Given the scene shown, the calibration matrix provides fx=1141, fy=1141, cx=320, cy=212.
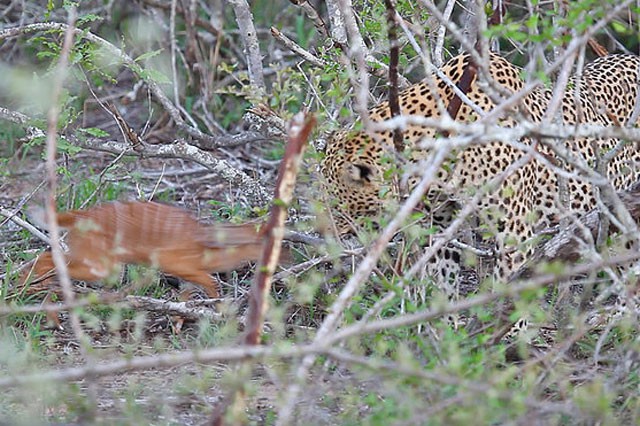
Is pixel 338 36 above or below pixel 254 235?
above

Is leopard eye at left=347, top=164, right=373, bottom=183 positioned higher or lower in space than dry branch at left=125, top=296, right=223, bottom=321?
higher

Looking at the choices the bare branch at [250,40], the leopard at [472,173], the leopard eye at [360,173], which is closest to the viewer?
the leopard at [472,173]

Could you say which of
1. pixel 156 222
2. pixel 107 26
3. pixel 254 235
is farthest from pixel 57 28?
pixel 107 26

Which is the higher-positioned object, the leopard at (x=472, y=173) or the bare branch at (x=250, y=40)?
the bare branch at (x=250, y=40)

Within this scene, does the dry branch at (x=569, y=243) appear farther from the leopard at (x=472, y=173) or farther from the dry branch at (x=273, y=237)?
the dry branch at (x=273, y=237)

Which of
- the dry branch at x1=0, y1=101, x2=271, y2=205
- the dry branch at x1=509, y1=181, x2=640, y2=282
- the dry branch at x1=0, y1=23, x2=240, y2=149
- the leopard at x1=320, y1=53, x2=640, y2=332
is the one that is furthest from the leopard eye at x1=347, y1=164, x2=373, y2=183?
the dry branch at x1=0, y1=23, x2=240, y2=149

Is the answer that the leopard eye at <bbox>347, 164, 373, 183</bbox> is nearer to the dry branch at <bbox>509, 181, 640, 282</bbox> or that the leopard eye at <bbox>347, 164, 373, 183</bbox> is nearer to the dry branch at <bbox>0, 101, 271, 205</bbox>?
the dry branch at <bbox>0, 101, 271, 205</bbox>

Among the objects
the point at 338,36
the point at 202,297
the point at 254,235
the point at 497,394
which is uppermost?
the point at 338,36

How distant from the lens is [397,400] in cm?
334

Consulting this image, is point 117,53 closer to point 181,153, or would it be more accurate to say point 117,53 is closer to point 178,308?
point 181,153

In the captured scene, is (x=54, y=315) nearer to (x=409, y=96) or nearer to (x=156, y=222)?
(x=156, y=222)

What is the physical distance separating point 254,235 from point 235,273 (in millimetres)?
636

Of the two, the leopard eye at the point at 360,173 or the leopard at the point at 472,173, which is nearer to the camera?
the leopard at the point at 472,173

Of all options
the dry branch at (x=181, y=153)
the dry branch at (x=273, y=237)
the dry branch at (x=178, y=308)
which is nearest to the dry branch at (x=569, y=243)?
the dry branch at (x=273, y=237)
